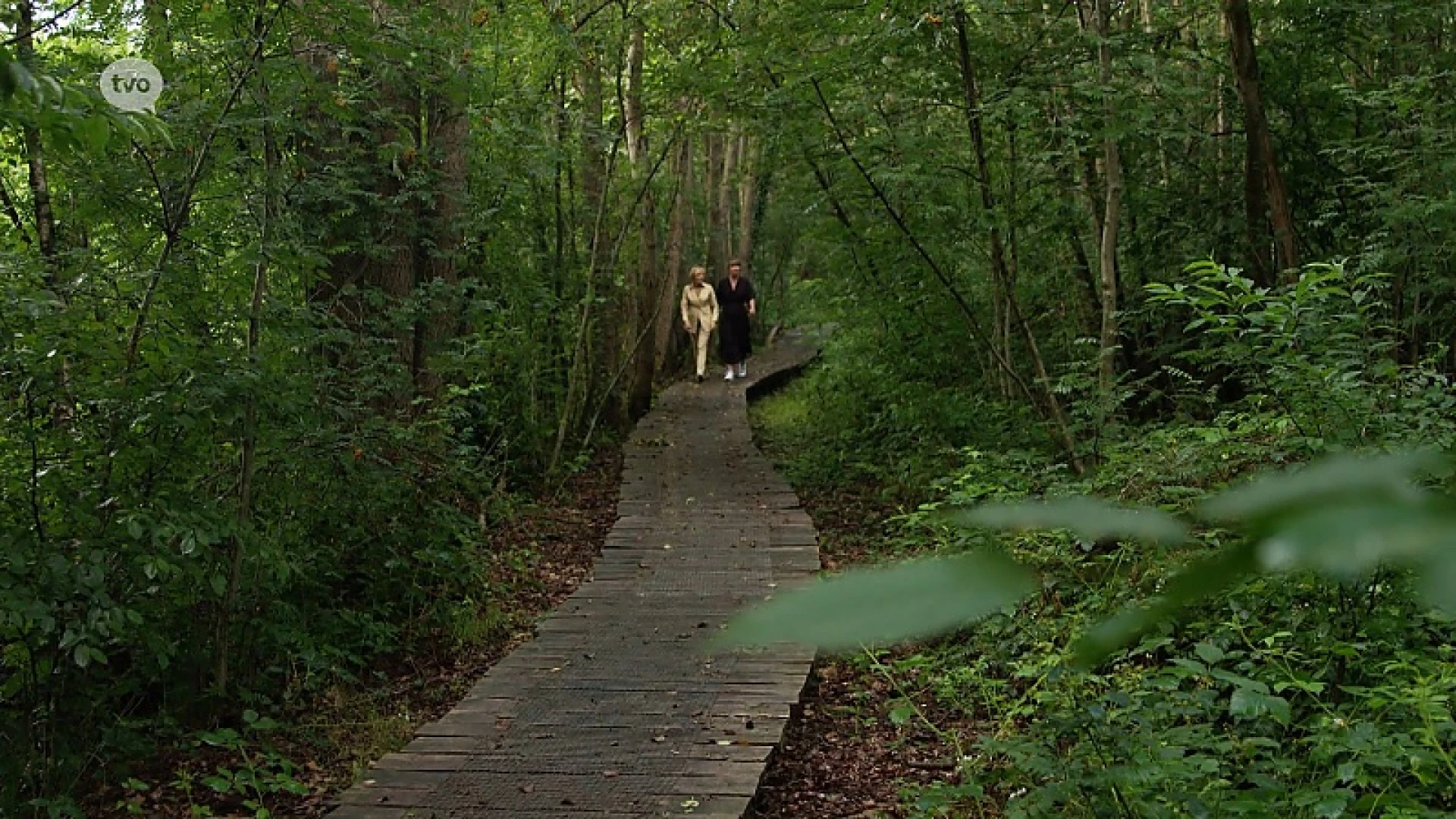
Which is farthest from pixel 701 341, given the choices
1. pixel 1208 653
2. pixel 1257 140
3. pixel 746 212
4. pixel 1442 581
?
pixel 1442 581

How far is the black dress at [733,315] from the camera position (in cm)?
1831

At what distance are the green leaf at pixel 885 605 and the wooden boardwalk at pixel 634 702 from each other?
8.79 ft

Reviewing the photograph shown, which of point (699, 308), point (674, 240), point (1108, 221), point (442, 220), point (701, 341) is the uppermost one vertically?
point (674, 240)

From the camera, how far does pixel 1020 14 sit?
27.7ft

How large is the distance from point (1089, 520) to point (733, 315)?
1786 cm

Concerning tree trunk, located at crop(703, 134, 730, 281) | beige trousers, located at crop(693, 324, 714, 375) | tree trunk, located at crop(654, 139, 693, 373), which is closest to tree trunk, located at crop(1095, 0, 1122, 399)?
tree trunk, located at crop(654, 139, 693, 373)

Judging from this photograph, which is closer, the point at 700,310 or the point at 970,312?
the point at 970,312

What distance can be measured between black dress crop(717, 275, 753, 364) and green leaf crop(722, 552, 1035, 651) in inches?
704

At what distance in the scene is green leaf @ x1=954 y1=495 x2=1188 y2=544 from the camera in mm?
488

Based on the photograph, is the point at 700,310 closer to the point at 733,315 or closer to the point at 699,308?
the point at 699,308

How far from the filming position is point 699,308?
17672mm

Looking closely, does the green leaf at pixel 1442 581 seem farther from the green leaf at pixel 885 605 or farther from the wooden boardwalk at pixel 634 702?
the wooden boardwalk at pixel 634 702

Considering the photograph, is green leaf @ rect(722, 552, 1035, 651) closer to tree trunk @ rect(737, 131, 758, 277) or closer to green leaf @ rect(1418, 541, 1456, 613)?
green leaf @ rect(1418, 541, 1456, 613)

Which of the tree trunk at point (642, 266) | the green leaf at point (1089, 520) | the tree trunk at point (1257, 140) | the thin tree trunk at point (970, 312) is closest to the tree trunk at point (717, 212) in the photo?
the tree trunk at point (642, 266)
